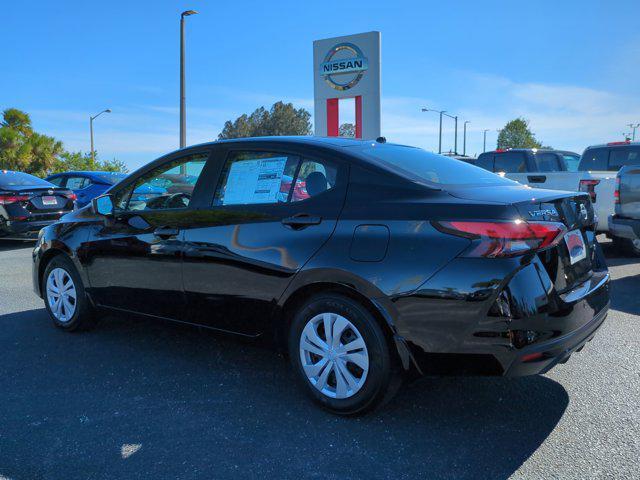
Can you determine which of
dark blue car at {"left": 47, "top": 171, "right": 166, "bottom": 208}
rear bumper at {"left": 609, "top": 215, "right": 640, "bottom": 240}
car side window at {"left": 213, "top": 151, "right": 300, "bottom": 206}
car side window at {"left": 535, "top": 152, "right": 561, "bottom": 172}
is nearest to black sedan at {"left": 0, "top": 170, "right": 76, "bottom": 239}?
dark blue car at {"left": 47, "top": 171, "right": 166, "bottom": 208}

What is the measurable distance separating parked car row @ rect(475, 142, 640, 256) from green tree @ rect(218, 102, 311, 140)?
179ft

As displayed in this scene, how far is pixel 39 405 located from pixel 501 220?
2.85 meters

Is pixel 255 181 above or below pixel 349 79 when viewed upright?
below

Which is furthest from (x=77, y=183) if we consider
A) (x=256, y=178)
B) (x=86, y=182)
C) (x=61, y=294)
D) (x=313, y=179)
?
(x=313, y=179)

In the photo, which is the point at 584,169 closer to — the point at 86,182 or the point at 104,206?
the point at 104,206

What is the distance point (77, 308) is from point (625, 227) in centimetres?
678

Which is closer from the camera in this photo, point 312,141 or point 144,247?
point 312,141

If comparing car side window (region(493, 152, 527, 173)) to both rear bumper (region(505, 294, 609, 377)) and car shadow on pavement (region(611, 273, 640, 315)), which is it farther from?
rear bumper (region(505, 294, 609, 377))

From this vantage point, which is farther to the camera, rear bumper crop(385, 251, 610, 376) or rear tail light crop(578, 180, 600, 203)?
rear tail light crop(578, 180, 600, 203)

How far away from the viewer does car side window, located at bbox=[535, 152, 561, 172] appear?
38.5 ft

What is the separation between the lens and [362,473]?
261 cm

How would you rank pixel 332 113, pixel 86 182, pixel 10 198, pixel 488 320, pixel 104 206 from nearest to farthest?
1. pixel 488 320
2. pixel 104 206
3. pixel 10 198
4. pixel 86 182
5. pixel 332 113

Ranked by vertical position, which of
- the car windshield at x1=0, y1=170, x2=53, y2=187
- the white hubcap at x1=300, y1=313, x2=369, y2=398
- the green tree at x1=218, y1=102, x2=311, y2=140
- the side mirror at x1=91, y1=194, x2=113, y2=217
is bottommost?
the white hubcap at x1=300, y1=313, x2=369, y2=398

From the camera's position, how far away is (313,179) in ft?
11.1
